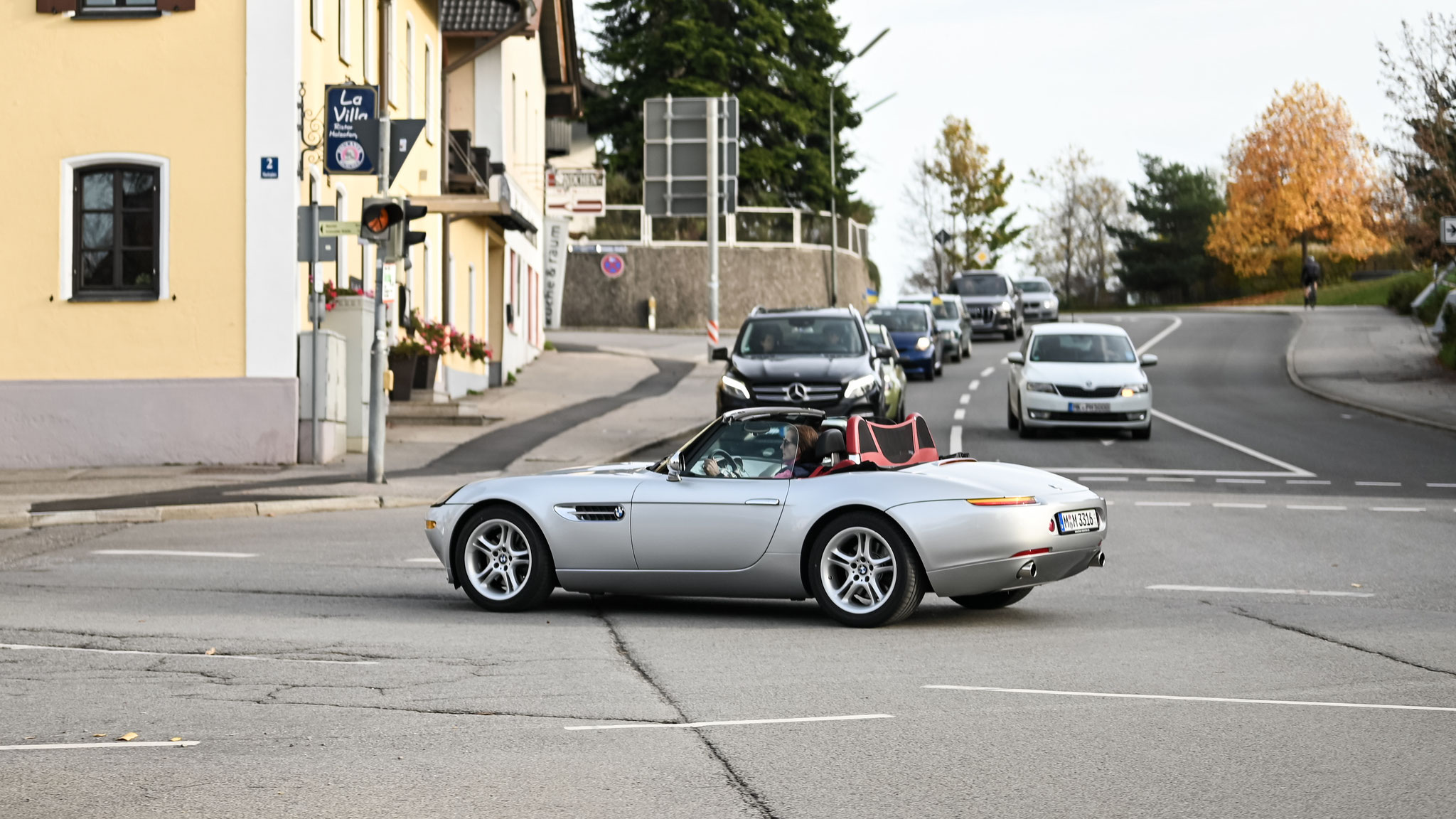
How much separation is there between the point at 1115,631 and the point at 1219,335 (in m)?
42.9

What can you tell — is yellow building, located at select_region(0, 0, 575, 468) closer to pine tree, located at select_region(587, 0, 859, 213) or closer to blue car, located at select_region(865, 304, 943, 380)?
blue car, located at select_region(865, 304, 943, 380)

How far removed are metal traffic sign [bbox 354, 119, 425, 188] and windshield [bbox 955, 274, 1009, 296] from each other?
35.0 metres

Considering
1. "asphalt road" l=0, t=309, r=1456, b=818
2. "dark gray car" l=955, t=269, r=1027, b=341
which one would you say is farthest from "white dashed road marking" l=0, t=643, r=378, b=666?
"dark gray car" l=955, t=269, r=1027, b=341

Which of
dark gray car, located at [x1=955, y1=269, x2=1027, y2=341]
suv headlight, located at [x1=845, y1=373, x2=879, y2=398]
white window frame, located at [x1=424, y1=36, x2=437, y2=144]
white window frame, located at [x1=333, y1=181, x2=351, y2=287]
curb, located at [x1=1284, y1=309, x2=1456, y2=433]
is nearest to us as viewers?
suv headlight, located at [x1=845, y1=373, x2=879, y2=398]

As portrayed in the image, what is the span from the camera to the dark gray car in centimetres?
5209

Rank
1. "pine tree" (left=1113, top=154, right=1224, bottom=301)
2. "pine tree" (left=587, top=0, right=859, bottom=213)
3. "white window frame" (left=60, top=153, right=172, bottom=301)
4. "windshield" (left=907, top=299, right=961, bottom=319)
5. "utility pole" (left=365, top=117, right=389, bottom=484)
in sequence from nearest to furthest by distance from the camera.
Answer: "utility pole" (left=365, top=117, right=389, bottom=484) < "white window frame" (left=60, top=153, right=172, bottom=301) < "windshield" (left=907, top=299, right=961, bottom=319) < "pine tree" (left=587, top=0, right=859, bottom=213) < "pine tree" (left=1113, top=154, right=1224, bottom=301)

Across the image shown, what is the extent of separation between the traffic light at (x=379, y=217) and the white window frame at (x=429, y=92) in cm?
1339

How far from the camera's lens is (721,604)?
10773 mm

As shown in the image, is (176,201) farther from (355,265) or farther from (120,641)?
(120,641)

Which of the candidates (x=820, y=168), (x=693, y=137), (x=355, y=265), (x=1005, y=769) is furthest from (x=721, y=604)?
(x=820, y=168)

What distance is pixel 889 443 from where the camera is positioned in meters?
9.91

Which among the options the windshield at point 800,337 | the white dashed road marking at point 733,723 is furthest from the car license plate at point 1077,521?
the windshield at point 800,337

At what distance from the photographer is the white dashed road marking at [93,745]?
6.30 metres

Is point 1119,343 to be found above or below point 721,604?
above
